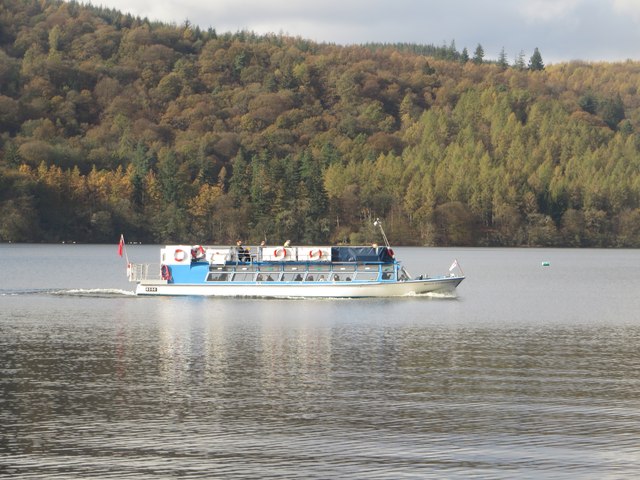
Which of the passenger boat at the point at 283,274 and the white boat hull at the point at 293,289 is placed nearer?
the passenger boat at the point at 283,274

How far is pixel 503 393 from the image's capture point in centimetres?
4753

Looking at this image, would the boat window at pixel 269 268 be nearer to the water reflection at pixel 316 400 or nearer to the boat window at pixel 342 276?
the boat window at pixel 342 276

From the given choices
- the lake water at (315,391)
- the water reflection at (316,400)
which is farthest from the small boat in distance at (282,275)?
the water reflection at (316,400)

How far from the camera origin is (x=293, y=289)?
320 feet

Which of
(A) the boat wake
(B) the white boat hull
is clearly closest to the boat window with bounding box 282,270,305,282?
(B) the white boat hull

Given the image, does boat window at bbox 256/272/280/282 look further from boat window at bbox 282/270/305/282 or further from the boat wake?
the boat wake

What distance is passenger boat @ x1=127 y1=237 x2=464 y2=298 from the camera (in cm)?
9681

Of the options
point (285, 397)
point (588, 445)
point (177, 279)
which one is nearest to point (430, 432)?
point (588, 445)

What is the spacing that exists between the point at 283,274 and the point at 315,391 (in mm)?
50538

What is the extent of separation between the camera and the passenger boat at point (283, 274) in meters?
96.8

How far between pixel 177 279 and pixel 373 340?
3411cm

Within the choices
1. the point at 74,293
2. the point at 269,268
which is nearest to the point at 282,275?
the point at 269,268

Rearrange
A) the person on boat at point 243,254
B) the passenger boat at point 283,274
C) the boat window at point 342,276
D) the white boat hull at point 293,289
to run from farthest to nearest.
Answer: the boat window at point 342,276 → the white boat hull at point 293,289 → the person on boat at point 243,254 → the passenger boat at point 283,274

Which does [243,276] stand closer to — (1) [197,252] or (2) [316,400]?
(1) [197,252]
